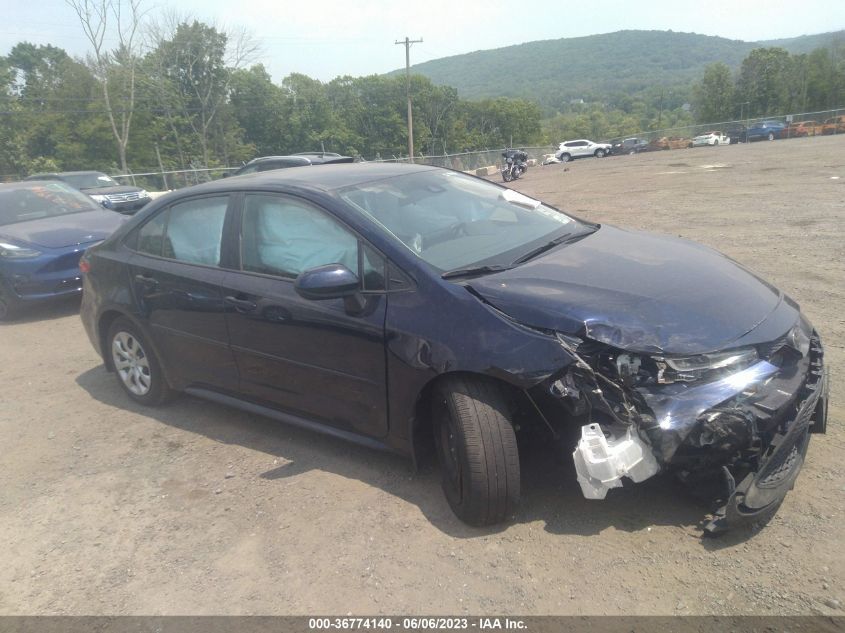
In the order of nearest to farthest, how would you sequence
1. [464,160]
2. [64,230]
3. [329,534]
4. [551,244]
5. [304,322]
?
[329,534] < [304,322] < [551,244] < [64,230] < [464,160]

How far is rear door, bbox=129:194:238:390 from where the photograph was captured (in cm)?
408

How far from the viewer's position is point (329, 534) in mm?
3156

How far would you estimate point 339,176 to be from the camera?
4.08m

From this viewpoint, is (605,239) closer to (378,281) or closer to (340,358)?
(378,281)

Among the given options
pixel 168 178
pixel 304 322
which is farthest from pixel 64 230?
pixel 168 178

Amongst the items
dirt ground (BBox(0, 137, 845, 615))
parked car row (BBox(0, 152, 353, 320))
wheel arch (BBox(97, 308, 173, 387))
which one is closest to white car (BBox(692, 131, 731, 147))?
parked car row (BBox(0, 152, 353, 320))

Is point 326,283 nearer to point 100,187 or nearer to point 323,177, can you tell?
point 323,177

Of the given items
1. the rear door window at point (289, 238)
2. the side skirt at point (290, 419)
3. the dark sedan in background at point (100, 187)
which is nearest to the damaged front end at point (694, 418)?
the side skirt at point (290, 419)

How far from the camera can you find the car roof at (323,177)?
3.87 meters

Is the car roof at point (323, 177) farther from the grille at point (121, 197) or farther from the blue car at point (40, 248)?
the grille at point (121, 197)

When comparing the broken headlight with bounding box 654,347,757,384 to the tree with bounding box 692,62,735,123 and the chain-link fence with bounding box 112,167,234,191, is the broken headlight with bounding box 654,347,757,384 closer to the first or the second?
the chain-link fence with bounding box 112,167,234,191

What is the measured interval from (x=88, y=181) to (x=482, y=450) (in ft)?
59.1

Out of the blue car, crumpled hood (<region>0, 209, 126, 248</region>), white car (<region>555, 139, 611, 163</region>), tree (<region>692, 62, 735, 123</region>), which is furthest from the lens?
tree (<region>692, 62, 735, 123</region>)

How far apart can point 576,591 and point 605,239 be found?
6.79 ft
